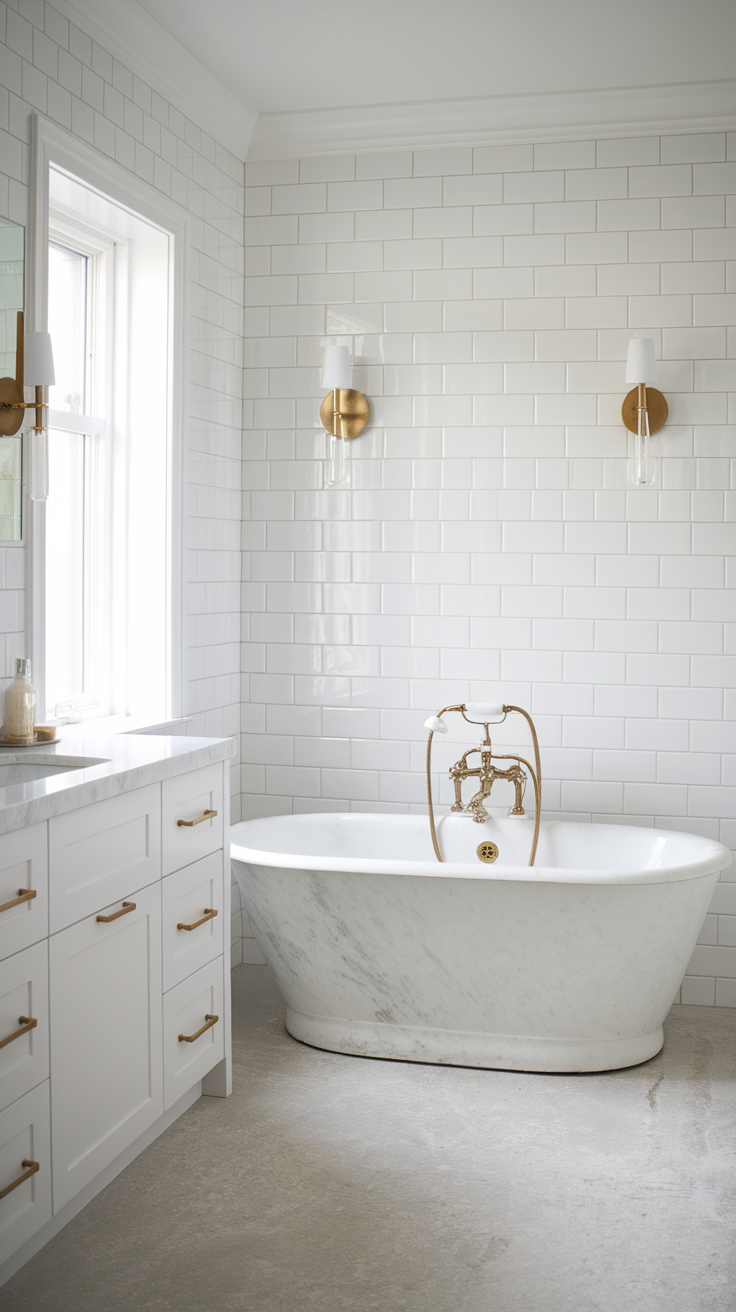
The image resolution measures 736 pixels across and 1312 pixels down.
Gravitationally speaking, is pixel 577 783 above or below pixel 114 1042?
above

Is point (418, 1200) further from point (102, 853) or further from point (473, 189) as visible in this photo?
point (473, 189)

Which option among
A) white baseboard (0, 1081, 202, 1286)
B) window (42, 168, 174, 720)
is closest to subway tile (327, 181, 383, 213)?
window (42, 168, 174, 720)

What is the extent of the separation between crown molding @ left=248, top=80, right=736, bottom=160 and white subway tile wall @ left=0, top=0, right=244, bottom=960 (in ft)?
0.92

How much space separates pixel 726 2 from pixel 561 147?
0.84 m

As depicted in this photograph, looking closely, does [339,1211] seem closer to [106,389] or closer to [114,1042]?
[114,1042]

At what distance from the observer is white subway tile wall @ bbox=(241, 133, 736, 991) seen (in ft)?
12.6

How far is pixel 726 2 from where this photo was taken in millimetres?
3137

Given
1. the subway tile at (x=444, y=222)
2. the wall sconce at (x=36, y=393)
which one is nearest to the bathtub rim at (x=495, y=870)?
the wall sconce at (x=36, y=393)

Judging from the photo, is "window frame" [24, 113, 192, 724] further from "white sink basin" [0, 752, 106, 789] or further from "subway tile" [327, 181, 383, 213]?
"subway tile" [327, 181, 383, 213]

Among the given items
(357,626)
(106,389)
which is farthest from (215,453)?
(357,626)

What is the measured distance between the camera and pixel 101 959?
2332 mm

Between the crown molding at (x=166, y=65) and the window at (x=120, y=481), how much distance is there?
1.53 ft

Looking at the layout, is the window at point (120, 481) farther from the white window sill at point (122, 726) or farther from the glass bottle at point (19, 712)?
the glass bottle at point (19, 712)

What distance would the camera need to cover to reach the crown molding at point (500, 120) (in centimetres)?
375
